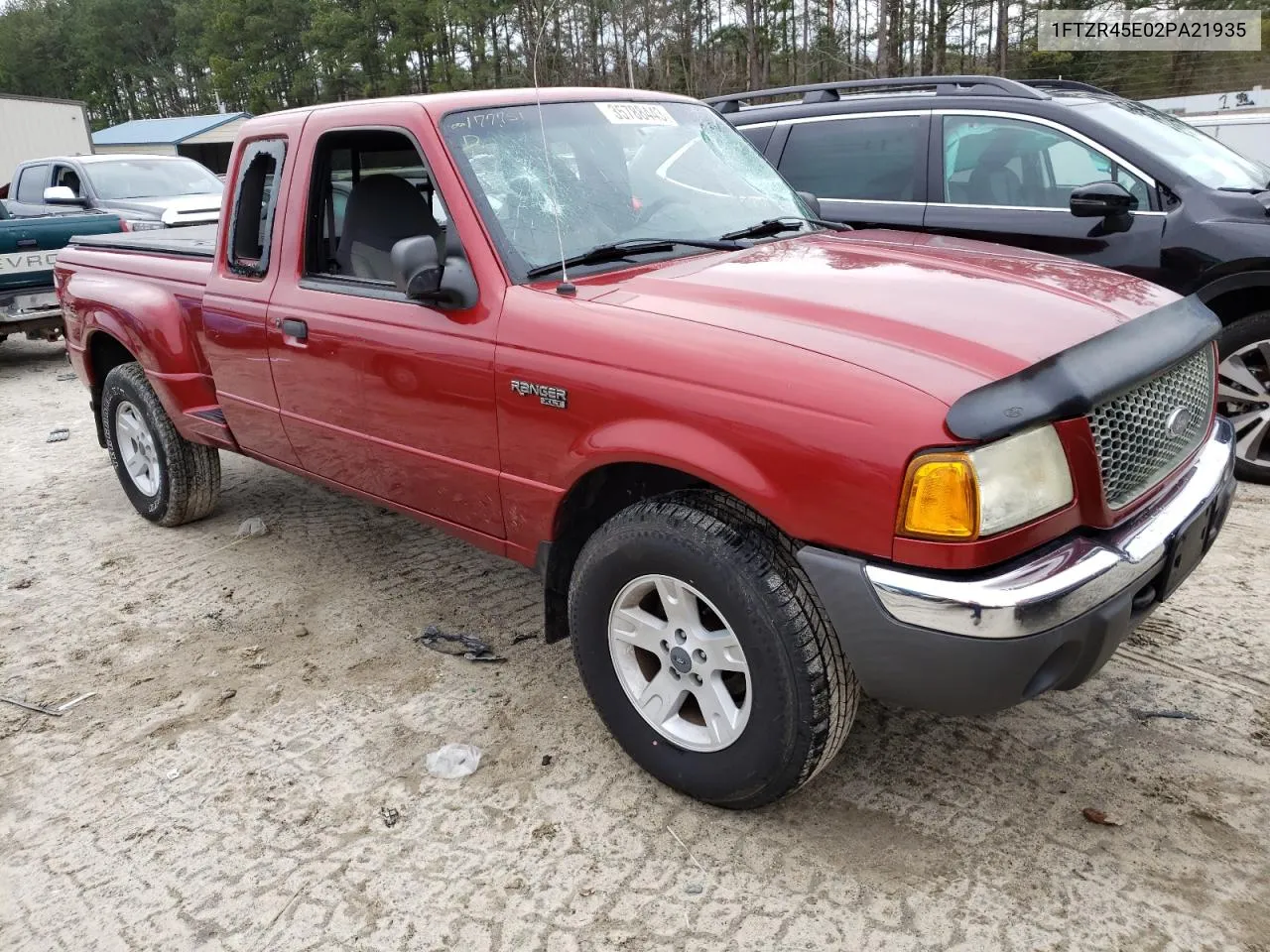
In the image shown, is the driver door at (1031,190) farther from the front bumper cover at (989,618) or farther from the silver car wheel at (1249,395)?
the front bumper cover at (989,618)

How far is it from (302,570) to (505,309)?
2230 mm

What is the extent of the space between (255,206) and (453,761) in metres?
2.42

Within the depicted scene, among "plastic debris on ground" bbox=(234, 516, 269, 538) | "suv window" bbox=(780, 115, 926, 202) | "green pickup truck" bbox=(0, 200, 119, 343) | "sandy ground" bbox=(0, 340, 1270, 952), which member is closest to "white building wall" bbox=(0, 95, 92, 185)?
"green pickup truck" bbox=(0, 200, 119, 343)

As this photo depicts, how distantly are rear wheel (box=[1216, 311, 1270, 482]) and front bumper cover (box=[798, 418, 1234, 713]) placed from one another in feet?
10.4

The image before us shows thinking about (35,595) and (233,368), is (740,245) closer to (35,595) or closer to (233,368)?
(233,368)

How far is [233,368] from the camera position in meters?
4.03

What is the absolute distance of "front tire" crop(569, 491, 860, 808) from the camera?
2338 mm

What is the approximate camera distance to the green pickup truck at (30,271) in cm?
873

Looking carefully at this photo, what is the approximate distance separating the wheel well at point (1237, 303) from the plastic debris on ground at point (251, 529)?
16.1 feet

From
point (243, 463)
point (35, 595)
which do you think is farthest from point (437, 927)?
point (243, 463)

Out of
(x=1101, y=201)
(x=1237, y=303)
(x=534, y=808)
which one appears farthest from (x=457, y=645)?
(x=1237, y=303)

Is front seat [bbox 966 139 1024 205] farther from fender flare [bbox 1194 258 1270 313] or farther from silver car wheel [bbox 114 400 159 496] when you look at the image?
silver car wheel [bbox 114 400 159 496]

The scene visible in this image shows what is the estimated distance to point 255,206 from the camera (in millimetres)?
3947

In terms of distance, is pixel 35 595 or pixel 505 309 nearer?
pixel 505 309
